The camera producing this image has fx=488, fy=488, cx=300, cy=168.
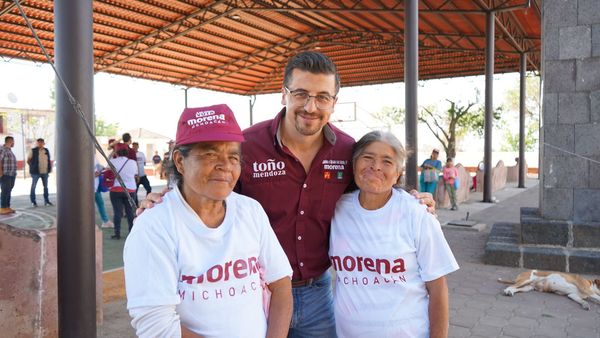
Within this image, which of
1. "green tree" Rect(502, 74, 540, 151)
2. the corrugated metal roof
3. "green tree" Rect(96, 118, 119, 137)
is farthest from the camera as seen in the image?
"green tree" Rect(96, 118, 119, 137)

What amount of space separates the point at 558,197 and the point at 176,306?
20.1ft

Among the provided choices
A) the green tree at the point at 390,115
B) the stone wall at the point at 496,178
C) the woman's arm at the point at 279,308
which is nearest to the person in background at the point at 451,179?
the stone wall at the point at 496,178

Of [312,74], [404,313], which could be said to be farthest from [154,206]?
[404,313]

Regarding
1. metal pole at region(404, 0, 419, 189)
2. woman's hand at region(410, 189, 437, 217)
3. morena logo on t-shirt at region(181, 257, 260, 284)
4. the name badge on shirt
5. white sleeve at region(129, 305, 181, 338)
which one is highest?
metal pole at region(404, 0, 419, 189)

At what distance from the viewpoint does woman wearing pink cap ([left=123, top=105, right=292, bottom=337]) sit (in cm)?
149

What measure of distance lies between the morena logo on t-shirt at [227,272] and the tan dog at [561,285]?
4.57m

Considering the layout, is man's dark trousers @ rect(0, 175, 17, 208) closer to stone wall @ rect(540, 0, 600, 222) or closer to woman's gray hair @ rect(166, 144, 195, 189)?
stone wall @ rect(540, 0, 600, 222)

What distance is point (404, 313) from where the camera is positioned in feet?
6.43

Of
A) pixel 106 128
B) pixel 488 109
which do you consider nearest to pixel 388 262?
pixel 488 109

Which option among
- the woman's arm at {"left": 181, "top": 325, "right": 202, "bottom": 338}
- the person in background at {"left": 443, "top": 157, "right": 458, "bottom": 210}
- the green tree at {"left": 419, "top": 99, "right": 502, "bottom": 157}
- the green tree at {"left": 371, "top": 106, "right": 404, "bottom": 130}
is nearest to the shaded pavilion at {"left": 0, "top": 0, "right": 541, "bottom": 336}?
the person in background at {"left": 443, "top": 157, "right": 458, "bottom": 210}

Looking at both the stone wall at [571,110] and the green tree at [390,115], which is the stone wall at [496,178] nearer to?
the stone wall at [571,110]

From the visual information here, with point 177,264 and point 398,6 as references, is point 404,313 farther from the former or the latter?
point 398,6

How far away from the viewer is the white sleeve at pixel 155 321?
146 centimetres

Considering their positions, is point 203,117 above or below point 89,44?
below
